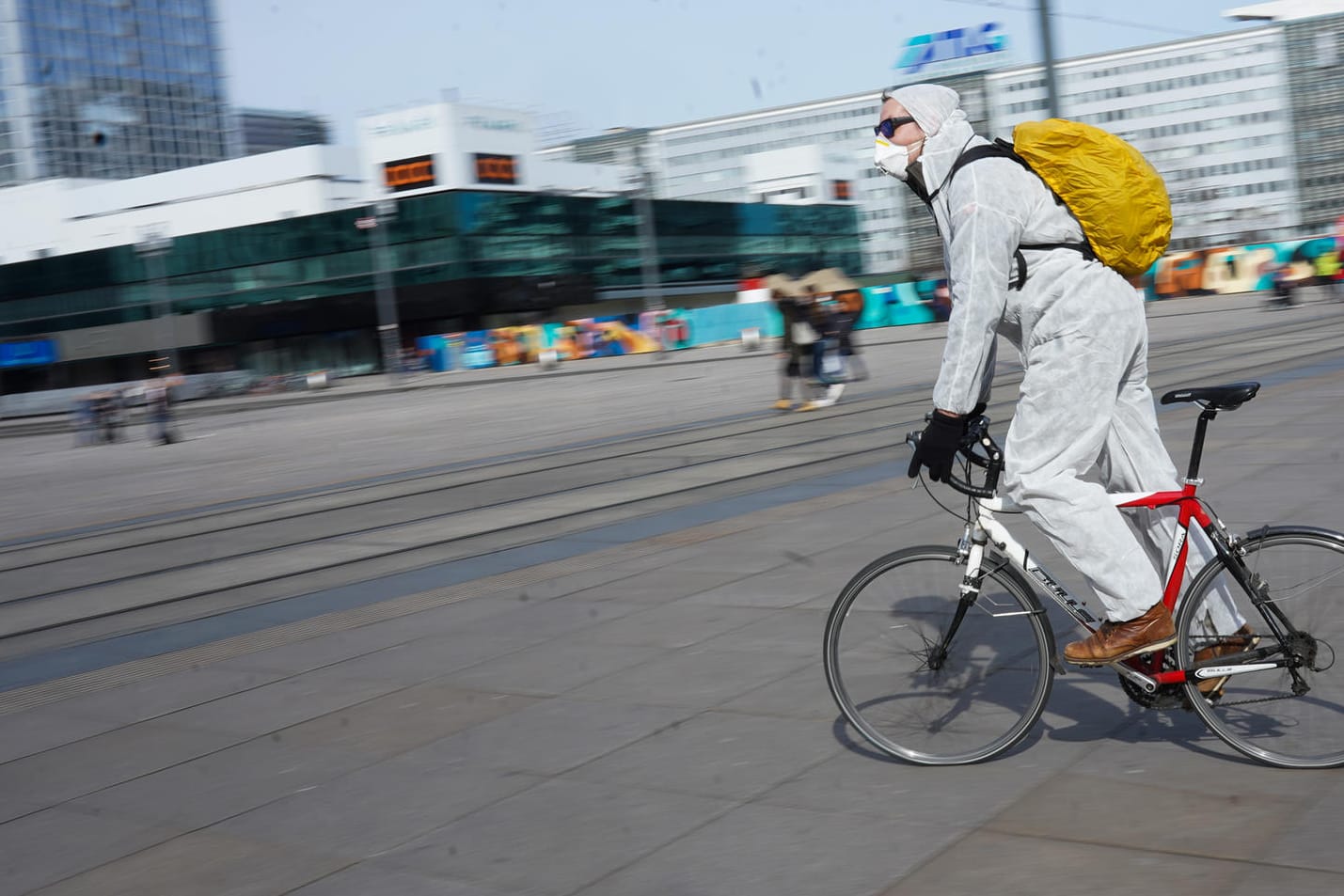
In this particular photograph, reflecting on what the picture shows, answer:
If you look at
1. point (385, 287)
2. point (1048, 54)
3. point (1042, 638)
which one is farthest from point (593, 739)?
point (385, 287)

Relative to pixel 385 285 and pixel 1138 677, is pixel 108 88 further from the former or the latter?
pixel 1138 677

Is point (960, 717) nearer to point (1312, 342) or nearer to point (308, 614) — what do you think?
point (308, 614)

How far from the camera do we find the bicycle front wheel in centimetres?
383

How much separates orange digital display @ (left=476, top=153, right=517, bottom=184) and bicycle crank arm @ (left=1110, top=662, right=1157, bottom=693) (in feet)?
276

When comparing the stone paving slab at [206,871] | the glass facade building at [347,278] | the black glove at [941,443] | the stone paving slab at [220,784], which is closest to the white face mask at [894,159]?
the black glove at [941,443]

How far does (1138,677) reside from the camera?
378cm

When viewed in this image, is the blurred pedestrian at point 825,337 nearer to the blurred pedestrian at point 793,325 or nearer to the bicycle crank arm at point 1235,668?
the blurred pedestrian at point 793,325

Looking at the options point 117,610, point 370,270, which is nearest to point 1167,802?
point 117,610

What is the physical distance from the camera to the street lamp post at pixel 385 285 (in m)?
56.2

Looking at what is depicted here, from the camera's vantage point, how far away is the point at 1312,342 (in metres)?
20.3

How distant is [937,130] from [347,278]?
254ft

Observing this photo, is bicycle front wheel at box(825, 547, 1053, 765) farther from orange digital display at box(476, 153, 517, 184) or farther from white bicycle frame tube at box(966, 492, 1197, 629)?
orange digital display at box(476, 153, 517, 184)

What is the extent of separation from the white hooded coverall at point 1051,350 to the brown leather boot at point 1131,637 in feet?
0.11

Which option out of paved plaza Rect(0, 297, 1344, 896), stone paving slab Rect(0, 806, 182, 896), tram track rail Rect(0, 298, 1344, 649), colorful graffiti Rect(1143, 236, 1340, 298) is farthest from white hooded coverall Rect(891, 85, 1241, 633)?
colorful graffiti Rect(1143, 236, 1340, 298)
